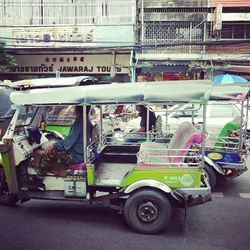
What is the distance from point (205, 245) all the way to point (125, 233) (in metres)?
1.03

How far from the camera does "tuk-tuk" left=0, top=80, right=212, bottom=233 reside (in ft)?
15.6

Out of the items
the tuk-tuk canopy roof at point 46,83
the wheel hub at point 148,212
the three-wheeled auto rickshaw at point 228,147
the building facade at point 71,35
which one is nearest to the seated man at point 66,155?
the wheel hub at point 148,212

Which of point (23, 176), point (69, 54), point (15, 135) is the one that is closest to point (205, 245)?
point (23, 176)

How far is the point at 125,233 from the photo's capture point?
16.1ft

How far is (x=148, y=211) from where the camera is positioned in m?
4.83

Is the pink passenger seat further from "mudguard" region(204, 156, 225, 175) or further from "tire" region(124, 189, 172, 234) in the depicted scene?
"mudguard" region(204, 156, 225, 175)

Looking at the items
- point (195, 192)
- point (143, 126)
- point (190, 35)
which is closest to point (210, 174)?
point (195, 192)

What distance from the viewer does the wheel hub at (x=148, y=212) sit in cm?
481

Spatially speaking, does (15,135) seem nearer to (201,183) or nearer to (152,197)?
(152,197)

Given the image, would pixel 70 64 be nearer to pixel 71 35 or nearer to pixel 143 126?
pixel 71 35

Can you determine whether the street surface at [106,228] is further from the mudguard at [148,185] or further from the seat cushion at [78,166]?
the seat cushion at [78,166]

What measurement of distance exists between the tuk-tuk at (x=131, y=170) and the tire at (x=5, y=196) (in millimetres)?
114

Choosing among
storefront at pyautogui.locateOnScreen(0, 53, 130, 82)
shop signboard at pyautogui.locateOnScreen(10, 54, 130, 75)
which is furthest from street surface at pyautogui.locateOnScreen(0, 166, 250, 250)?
shop signboard at pyautogui.locateOnScreen(10, 54, 130, 75)

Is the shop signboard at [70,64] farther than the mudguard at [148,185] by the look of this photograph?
Yes
